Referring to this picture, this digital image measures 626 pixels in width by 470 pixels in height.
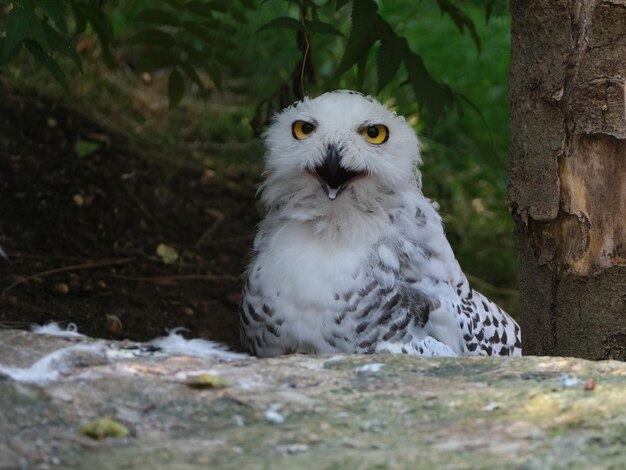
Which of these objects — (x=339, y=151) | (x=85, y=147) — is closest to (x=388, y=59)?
(x=339, y=151)

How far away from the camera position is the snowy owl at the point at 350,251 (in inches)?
128

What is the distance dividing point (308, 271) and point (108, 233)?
2076 mm

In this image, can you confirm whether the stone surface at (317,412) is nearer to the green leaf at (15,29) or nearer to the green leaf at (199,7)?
the green leaf at (15,29)

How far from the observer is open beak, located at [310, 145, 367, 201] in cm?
325

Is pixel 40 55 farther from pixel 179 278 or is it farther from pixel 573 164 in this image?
pixel 179 278

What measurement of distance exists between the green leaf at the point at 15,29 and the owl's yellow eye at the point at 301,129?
901mm

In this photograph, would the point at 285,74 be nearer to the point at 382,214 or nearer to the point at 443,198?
the point at 443,198

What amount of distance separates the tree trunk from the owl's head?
39 centimetres

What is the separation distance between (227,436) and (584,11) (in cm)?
179

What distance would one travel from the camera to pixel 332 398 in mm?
2264

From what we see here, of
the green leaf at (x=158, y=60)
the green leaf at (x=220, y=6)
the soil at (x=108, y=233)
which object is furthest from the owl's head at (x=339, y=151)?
the soil at (x=108, y=233)

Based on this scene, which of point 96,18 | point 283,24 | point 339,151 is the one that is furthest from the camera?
point 96,18

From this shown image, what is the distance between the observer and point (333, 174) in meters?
3.29

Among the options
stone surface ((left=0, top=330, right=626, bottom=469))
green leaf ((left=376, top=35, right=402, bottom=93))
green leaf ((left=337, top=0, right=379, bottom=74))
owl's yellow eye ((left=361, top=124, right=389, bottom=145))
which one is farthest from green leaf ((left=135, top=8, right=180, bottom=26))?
stone surface ((left=0, top=330, right=626, bottom=469))
